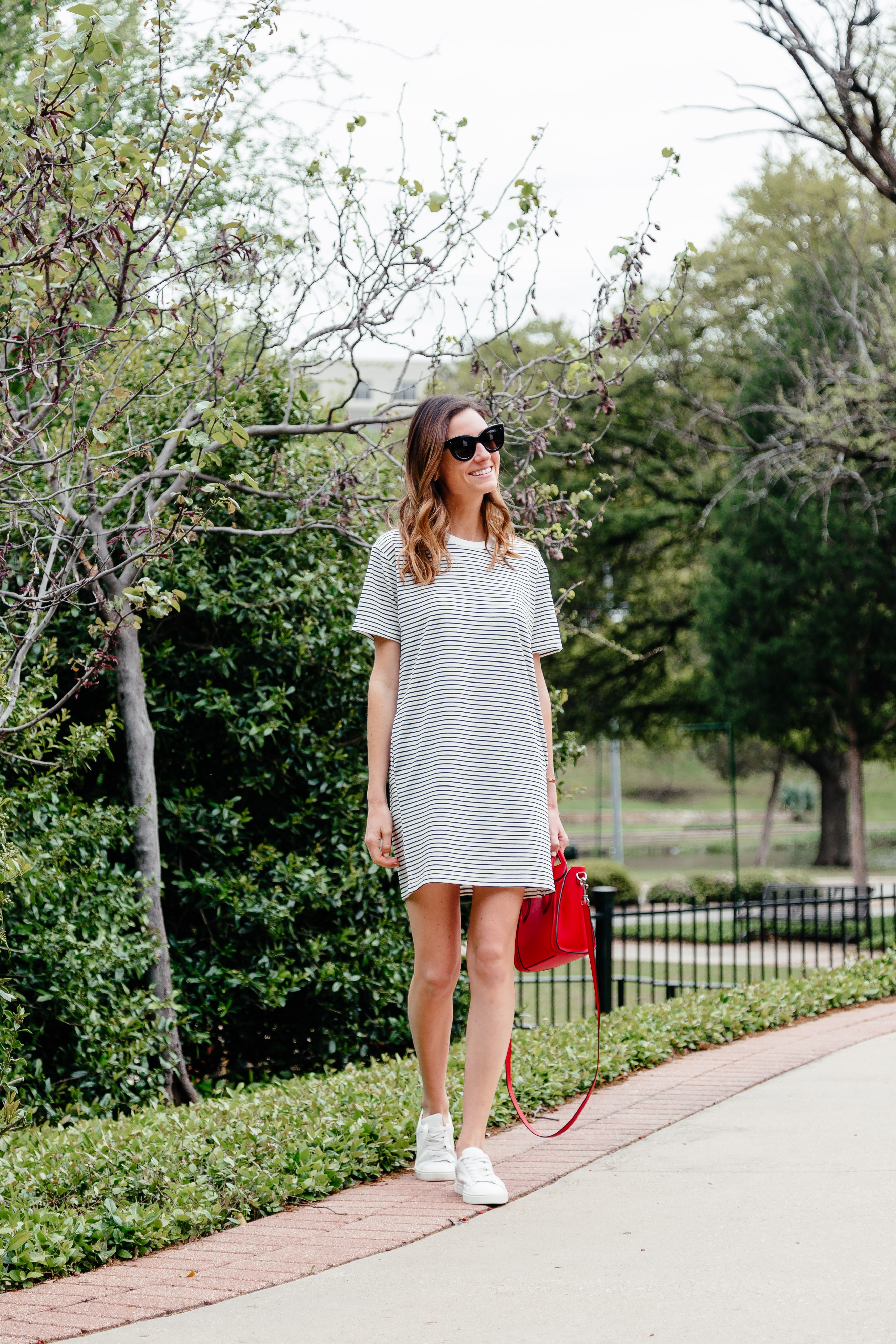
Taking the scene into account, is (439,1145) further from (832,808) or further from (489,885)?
(832,808)

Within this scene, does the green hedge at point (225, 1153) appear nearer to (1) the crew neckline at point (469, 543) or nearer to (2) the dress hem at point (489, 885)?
(2) the dress hem at point (489, 885)

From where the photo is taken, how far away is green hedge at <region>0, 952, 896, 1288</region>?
3.19 metres

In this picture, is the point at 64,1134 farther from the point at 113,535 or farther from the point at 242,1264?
the point at 113,535

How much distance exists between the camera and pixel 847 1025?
6.46m

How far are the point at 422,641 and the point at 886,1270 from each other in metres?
1.87

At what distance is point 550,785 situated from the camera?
3924 millimetres

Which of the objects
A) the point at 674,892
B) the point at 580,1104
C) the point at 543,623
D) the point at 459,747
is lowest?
the point at 674,892

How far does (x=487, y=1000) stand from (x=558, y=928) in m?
0.30

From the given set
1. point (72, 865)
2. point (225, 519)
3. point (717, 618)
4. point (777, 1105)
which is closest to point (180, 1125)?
point (72, 865)

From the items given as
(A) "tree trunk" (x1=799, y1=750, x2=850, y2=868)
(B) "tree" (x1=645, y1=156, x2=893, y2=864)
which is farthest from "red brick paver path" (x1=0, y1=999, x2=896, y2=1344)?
(A) "tree trunk" (x1=799, y1=750, x2=850, y2=868)

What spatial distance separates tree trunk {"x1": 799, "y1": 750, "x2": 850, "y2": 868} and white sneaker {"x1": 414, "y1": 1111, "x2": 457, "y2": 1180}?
2538cm

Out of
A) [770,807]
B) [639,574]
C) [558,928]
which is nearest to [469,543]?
[558,928]

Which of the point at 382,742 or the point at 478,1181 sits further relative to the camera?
the point at 382,742

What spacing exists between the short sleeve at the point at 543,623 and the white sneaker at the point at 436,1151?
1.35 m
